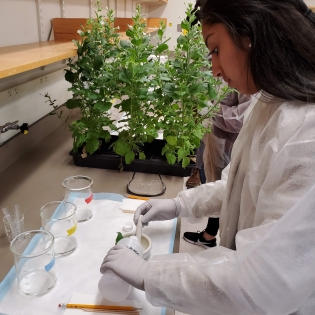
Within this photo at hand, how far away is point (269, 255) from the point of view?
1.81 ft

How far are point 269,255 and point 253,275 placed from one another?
0.17ft

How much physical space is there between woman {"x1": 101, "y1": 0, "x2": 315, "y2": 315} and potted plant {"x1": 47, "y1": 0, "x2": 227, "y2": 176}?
1.43 ft

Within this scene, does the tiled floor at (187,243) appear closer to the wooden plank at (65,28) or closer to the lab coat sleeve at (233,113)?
the lab coat sleeve at (233,113)

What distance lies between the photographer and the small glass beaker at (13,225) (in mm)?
866

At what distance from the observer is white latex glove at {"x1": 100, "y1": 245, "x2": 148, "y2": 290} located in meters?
0.67

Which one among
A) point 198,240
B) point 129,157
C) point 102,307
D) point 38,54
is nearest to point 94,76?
point 38,54

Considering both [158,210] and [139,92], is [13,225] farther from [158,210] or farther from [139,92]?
[139,92]

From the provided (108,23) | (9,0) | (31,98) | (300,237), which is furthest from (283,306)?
(9,0)

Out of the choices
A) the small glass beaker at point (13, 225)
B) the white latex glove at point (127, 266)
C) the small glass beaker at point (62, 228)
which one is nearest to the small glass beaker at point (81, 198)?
the small glass beaker at point (62, 228)

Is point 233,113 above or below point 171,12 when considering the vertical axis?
below

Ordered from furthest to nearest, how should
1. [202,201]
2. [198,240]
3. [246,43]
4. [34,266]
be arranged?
[198,240], [202,201], [34,266], [246,43]

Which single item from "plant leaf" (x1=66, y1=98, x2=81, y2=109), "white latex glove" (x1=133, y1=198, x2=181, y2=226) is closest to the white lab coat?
"white latex glove" (x1=133, y1=198, x2=181, y2=226)

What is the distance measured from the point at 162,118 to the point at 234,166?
56 centimetres

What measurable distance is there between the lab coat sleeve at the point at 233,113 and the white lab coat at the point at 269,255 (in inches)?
39.3
